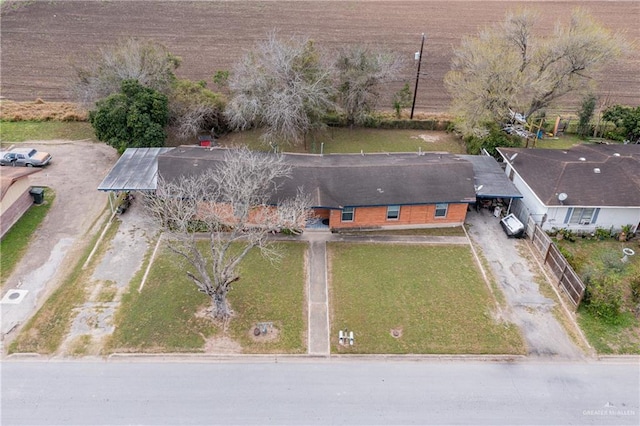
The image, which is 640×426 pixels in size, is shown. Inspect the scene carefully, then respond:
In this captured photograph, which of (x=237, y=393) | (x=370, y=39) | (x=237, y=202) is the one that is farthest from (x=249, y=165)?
(x=370, y=39)

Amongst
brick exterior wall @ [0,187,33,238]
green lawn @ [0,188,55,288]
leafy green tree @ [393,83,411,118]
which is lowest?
green lawn @ [0,188,55,288]

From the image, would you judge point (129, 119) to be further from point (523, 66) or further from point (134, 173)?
point (523, 66)

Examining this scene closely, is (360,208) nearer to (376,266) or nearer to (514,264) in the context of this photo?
(376,266)

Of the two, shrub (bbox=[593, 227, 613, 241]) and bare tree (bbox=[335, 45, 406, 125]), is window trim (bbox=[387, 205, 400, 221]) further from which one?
bare tree (bbox=[335, 45, 406, 125])

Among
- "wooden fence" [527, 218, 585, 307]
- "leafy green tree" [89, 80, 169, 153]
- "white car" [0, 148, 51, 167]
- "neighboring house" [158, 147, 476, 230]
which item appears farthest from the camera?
"white car" [0, 148, 51, 167]

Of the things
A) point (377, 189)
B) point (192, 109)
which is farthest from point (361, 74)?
point (192, 109)

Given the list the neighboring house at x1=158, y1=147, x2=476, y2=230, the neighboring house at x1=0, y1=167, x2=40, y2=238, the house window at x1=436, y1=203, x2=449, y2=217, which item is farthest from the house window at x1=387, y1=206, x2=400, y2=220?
the neighboring house at x1=0, y1=167, x2=40, y2=238

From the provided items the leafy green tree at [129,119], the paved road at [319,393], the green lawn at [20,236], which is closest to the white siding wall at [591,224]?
the paved road at [319,393]

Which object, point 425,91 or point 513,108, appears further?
point 425,91
